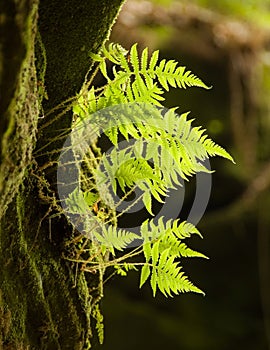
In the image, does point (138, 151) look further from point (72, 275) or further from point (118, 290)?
point (118, 290)

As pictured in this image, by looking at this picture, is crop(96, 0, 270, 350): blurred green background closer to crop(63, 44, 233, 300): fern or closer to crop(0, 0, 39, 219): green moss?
crop(63, 44, 233, 300): fern

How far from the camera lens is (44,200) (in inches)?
69.8

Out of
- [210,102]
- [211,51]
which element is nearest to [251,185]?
[210,102]

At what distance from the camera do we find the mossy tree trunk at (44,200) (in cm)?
159

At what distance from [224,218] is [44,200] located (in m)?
5.00

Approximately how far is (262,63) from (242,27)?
0.50 meters

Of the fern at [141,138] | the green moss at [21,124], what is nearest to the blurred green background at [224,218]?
the fern at [141,138]

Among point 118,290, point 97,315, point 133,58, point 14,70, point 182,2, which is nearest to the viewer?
point 14,70

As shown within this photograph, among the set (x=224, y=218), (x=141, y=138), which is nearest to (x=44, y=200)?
(x=141, y=138)

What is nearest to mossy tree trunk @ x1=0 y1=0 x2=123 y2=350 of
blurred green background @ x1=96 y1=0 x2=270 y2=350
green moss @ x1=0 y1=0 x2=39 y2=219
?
green moss @ x1=0 y1=0 x2=39 y2=219

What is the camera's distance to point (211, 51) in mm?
6371

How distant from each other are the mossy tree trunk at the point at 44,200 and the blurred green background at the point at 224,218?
4.36 meters

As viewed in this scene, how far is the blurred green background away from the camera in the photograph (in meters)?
6.07

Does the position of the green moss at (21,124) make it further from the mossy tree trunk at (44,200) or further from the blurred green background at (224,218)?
the blurred green background at (224,218)
